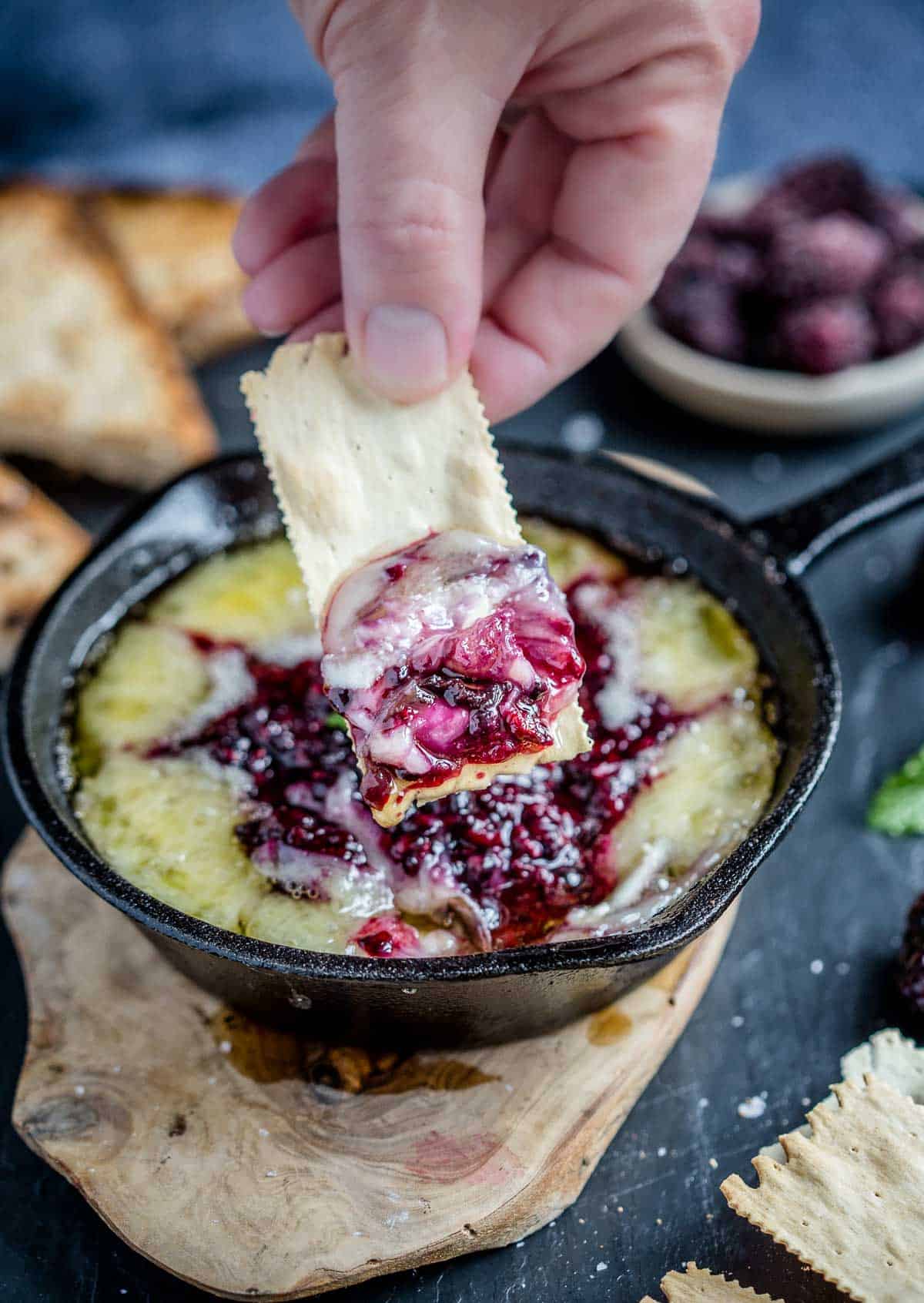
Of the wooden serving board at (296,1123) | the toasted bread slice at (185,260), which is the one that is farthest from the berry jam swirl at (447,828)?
the toasted bread slice at (185,260)

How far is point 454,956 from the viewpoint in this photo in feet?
7.24

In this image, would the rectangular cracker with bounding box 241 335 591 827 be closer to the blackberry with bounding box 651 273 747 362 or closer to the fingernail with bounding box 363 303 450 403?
the fingernail with bounding box 363 303 450 403

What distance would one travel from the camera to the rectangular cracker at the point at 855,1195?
79.7 inches

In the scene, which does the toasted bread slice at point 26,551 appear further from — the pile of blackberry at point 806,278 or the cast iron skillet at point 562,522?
the pile of blackberry at point 806,278

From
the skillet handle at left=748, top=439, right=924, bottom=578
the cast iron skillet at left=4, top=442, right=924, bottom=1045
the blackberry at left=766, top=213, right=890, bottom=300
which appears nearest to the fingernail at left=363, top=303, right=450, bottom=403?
the cast iron skillet at left=4, top=442, right=924, bottom=1045

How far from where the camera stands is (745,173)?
18.0ft

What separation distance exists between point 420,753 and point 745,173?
436 centimetres

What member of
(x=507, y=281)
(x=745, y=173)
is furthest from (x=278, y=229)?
(x=745, y=173)

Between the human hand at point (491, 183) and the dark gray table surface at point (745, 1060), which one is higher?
the human hand at point (491, 183)

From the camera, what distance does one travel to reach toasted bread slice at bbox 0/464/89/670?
357 cm

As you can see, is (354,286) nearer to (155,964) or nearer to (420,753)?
(420,753)

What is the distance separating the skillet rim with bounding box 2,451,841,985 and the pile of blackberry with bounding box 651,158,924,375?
5.52 ft

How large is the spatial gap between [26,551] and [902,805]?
258 centimetres

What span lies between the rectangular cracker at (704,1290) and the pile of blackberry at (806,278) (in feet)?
9.47
